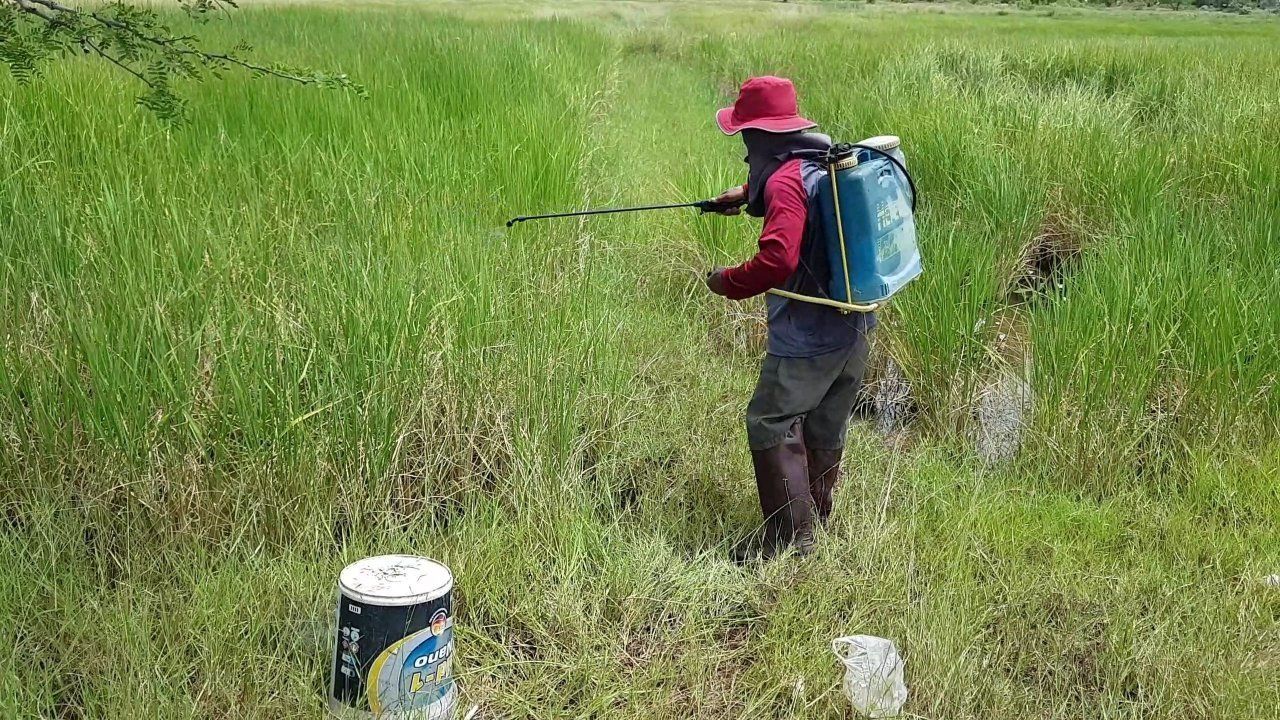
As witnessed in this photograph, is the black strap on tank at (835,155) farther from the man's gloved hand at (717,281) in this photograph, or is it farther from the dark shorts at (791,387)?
the dark shorts at (791,387)

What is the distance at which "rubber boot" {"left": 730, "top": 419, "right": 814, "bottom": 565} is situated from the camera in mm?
2717

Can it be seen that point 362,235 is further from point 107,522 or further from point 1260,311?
point 1260,311

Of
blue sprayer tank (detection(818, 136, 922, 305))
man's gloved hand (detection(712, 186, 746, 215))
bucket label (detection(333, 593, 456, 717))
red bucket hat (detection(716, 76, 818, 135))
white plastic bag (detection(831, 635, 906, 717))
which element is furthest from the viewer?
man's gloved hand (detection(712, 186, 746, 215))

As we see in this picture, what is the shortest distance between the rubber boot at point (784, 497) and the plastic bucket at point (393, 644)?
101cm

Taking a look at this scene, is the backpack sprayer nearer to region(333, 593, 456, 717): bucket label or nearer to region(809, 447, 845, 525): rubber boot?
region(809, 447, 845, 525): rubber boot

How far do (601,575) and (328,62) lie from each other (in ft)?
15.9

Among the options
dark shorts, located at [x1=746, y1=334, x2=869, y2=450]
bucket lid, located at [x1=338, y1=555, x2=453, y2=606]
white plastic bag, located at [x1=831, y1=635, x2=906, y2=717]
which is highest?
dark shorts, located at [x1=746, y1=334, x2=869, y2=450]

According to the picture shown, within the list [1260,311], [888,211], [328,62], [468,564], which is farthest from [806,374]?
[328,62]

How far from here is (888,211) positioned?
257 cm

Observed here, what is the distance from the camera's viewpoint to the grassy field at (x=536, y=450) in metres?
2.25

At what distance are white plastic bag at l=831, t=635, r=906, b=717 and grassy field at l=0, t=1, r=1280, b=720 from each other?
59 mm

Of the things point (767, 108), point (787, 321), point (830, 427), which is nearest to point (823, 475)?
point (830, 427)

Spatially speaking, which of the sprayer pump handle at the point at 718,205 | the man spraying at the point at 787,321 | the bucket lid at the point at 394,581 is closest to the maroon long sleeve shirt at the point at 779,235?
the man spraying at the point at 787,321

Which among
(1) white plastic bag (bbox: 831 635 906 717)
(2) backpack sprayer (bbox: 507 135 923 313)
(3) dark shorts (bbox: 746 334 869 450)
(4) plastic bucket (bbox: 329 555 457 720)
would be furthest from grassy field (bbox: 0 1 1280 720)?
(2) backpack sprayer (bbox: 507 135 923 313)
